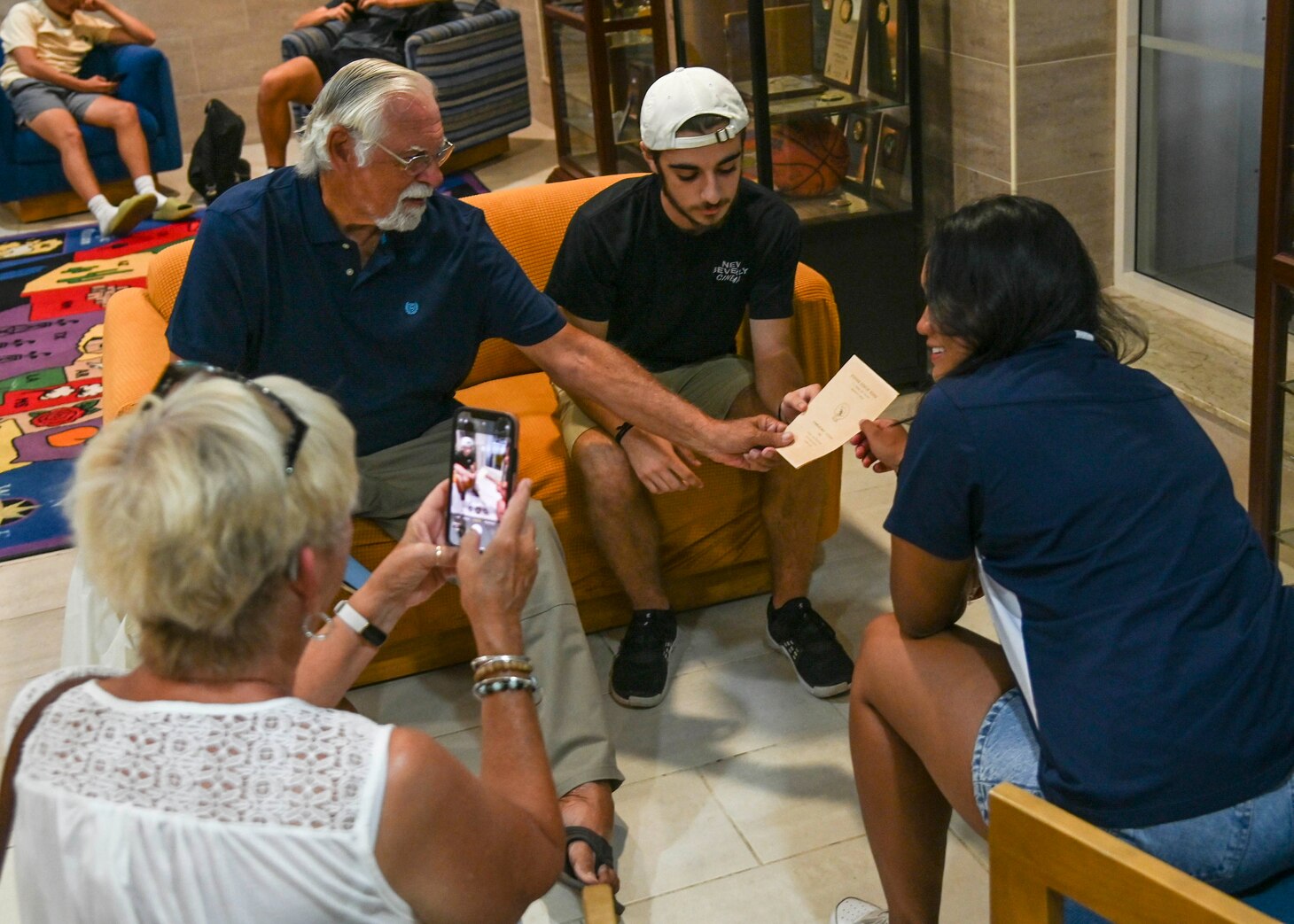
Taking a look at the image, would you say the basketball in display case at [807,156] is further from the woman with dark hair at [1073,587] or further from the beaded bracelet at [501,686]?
the beaded bracelet at [501,686]

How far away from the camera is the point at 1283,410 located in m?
2.72

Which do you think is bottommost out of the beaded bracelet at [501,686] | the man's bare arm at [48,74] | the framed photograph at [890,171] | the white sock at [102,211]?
the white sock at [102,211]

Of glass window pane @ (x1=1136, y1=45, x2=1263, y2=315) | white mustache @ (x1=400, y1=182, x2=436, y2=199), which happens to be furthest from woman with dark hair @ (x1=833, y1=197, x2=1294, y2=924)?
glass window pane @ (x1=1136, y1=45, x2=1263, y2=315)

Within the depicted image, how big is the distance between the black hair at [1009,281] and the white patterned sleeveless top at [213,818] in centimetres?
91

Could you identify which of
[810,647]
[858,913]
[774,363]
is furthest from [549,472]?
[858,913]

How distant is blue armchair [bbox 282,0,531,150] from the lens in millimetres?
6555

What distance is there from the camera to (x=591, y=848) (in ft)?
7.27

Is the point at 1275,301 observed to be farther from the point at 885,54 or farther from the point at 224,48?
the point at 224,48

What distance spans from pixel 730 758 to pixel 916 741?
32.8 inches

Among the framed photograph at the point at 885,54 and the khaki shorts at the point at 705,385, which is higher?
the framed photograph at the point at 885,54

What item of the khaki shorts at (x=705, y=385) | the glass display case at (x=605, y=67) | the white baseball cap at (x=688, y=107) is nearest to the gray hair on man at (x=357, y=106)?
the white baseball cap at (x=688, y=107)

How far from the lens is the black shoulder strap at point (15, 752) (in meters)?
1.25

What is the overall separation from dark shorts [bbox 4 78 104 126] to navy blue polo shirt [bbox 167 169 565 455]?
473cm

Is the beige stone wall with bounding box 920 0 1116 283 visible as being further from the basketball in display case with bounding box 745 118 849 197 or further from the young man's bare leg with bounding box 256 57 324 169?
the young man's bare leg with bounding box 256 57 324 169
